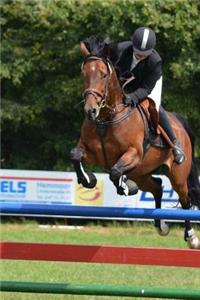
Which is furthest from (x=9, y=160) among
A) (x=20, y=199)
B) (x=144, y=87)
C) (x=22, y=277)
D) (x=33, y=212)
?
(x=33, y=212)

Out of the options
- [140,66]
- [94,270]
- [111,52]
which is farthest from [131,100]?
[94,270]

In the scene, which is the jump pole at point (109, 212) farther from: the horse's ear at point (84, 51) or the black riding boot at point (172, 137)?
the black riding boot at point (172, 137)

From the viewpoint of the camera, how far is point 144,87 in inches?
239

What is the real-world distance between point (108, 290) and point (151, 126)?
2.05 meters

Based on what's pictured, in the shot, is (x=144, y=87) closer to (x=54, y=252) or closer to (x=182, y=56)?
(x=54, y=252)

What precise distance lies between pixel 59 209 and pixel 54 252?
552 mm

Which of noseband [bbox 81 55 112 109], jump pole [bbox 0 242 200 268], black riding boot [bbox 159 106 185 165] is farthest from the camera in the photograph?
black riding boot [bbox 159 106 185 165]

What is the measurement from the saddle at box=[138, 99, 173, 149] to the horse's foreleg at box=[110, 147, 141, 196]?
1.38ft

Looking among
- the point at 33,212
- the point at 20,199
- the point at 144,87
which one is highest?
the point at 144,87

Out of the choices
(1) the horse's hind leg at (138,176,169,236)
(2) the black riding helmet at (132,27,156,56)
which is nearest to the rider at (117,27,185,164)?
(2) the black riding helmet at (132,27,156,56)

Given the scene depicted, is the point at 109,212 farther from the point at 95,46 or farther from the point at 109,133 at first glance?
the point at 95,46

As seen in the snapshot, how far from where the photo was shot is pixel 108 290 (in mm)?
4598

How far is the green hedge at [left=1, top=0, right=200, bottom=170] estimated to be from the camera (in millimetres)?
16750

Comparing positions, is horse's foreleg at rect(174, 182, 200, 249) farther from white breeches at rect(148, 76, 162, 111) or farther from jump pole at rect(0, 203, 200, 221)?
jump pole at rect(0, 203, 200, 221)
